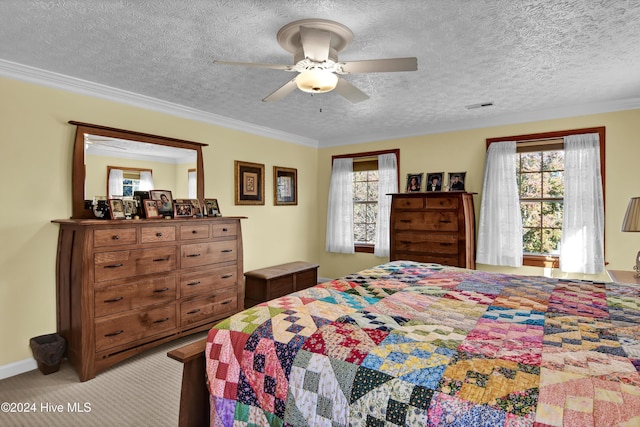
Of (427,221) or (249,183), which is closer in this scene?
(427,221)

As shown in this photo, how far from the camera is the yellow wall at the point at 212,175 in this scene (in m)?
2.91

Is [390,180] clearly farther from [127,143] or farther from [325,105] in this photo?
[127,143]

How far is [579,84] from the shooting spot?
10.8 ft

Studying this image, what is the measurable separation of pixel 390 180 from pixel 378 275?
119 inches

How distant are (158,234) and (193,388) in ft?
6.66

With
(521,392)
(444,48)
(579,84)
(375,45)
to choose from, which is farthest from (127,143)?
(579,84)

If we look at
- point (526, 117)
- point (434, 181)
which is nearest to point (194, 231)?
point (434, 181)

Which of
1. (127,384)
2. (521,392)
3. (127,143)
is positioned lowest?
(127,384)

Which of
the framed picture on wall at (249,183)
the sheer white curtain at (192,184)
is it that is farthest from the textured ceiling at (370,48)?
the framed picture on wall at (249,183)

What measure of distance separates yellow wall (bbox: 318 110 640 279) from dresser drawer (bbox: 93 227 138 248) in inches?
140

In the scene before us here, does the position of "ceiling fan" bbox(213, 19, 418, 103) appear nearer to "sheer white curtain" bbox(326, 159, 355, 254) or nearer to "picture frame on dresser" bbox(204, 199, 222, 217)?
"picture frame on dresser" bbox(204, 199, 222, 217)

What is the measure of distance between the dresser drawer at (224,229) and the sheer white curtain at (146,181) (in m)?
0.78

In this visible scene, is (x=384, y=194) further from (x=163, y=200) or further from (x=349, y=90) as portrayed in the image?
(x=163, y=200)

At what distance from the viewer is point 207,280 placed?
3.79m
